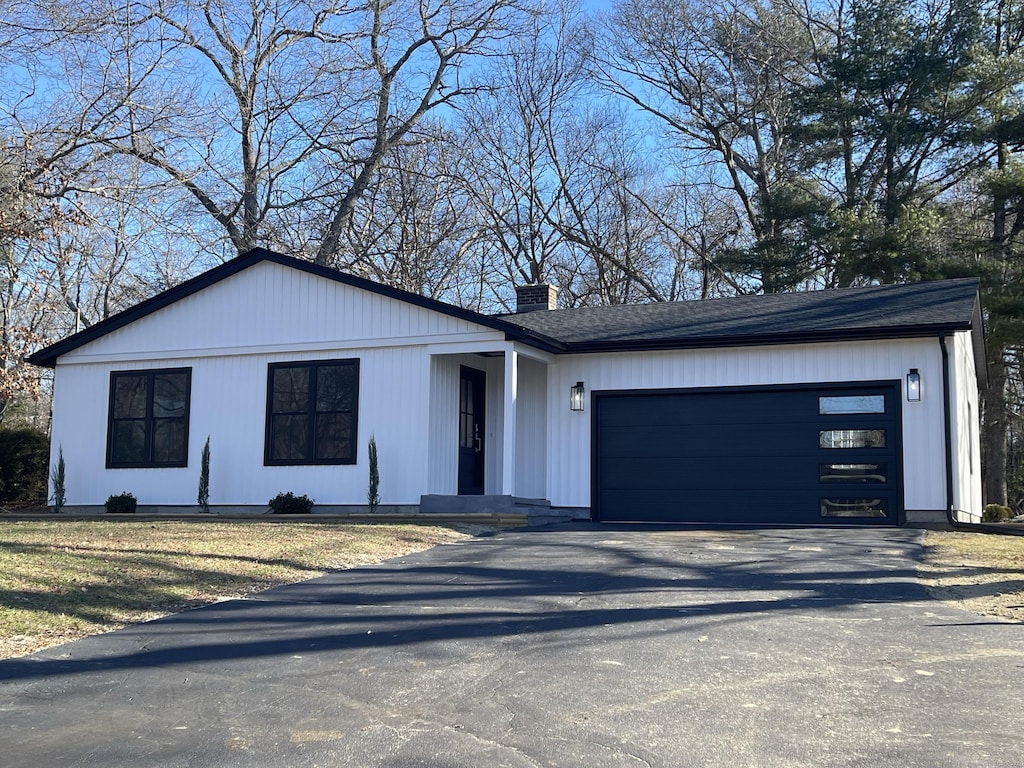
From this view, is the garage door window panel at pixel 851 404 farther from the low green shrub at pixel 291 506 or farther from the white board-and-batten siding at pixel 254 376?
the low green shrub at pixel 291 506

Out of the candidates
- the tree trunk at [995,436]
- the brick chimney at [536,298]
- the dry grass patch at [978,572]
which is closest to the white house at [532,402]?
the brick chimney at [536,298]

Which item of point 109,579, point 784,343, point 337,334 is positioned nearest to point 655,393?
point 784,343

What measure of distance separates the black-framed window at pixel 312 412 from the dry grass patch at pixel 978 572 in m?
9.16

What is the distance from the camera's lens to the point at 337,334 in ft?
56.8

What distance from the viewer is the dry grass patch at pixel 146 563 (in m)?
7.81

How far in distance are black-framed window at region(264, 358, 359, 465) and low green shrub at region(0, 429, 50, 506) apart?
7571 millimetres

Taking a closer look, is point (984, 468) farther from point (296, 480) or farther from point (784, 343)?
point (296, 480)

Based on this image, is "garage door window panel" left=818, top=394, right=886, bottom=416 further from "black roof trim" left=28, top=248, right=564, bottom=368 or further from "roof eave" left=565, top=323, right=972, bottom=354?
"black roof trim" left=28, top=248, right=564, bottom=368

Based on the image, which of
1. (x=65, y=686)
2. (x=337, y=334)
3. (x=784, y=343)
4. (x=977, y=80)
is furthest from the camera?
(x=977, y=80)

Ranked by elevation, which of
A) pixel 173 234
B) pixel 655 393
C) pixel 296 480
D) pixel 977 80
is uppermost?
pixel 977 80

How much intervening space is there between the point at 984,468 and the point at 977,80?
11075 mm

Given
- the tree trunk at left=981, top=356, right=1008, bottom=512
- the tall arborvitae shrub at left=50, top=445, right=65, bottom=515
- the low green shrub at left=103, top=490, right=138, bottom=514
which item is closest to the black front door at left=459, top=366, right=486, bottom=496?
the low green shrub at left=103, top=490, right=138, bottom=514

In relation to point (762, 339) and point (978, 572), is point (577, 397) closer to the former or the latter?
point (762, 339)

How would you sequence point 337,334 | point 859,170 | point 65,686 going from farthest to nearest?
point 859,170, point 337,334, point 65,686
